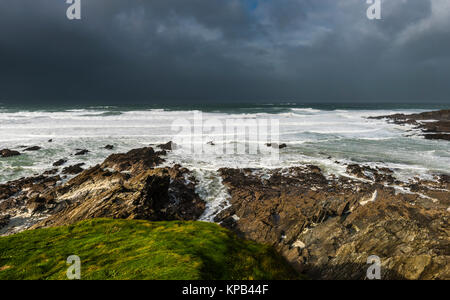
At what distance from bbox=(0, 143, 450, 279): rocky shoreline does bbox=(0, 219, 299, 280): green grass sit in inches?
104

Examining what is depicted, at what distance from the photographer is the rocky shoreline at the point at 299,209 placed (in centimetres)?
738

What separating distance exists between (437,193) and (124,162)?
2504cm

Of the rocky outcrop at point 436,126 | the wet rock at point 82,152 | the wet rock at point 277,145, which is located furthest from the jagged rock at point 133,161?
the rocky outcrop at point 436,126

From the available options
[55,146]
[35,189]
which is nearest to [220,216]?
[35,189]

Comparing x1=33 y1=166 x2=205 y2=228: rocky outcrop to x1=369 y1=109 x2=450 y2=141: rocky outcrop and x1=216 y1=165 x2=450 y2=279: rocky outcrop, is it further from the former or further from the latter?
x1=369 y1=109 x2=450 y2=141: rocky outcrop

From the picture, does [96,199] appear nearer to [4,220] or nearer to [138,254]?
[4,220]

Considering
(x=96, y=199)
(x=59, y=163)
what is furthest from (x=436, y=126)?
(x=59, y=163)

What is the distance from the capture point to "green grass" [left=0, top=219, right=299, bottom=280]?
4.89 meters

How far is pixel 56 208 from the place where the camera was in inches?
538
